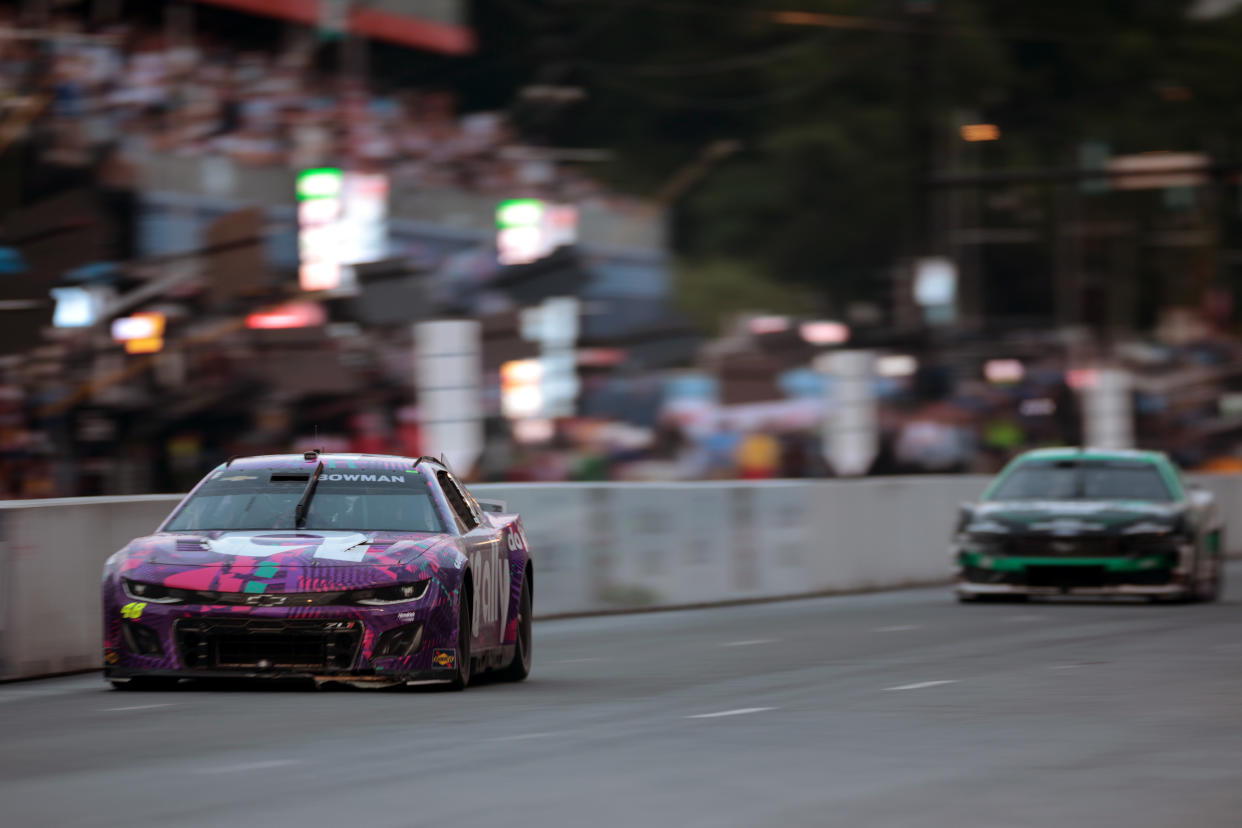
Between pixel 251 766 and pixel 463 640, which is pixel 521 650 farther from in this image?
pixel 251 766

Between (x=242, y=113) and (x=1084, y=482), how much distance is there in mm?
11813

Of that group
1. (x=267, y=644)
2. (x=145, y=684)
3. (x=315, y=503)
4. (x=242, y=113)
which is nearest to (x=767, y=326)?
(x=242, y=113)

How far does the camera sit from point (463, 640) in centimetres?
1145

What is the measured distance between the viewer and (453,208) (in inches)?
1252

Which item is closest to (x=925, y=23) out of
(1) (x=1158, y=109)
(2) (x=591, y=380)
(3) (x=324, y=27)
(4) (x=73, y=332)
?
(2) (x=591, y=380)

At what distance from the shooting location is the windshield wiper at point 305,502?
11.7 meters

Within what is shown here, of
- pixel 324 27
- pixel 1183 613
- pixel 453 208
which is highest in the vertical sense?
pixel 324 27

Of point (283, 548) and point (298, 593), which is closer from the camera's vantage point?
point (298, 593)

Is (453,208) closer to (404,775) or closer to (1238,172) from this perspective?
(1238,172)

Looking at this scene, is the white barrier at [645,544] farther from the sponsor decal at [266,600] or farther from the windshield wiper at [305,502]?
the sponsor decal at [266,600]

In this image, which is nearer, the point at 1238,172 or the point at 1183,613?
the point at 1183,613

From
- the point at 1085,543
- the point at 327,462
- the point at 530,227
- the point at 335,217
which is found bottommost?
the point at 1085,543

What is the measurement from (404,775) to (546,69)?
38.8 m

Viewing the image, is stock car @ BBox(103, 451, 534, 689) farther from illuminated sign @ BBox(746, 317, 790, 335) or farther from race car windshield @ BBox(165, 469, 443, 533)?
illuminated sign @ BBox(746, 317, 790, 335)
